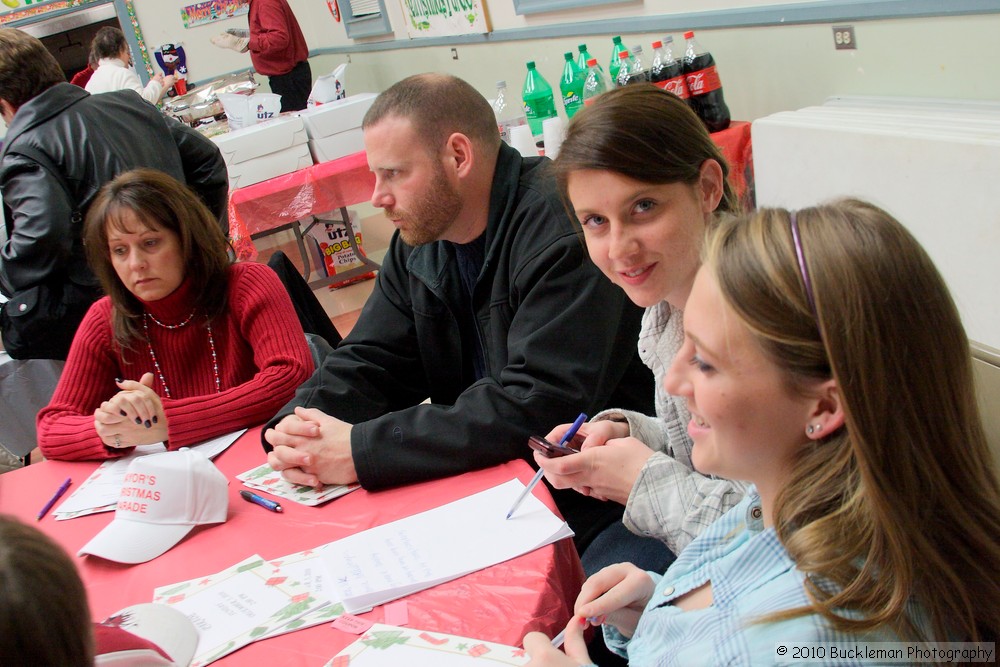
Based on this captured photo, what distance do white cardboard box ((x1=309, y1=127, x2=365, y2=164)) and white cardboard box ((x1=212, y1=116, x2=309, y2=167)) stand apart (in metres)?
0.13

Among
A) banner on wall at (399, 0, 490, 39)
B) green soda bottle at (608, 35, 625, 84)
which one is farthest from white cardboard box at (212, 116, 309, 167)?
green soda bottle at (608, 35, 625, 84)

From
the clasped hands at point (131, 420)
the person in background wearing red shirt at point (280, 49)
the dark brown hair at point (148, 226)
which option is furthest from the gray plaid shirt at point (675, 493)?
the person in background wearing red shirt at point (280, 49)

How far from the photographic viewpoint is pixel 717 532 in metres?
1.01

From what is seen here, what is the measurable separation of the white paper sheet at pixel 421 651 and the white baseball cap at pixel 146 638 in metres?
0.21

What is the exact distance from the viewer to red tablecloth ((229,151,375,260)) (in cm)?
427

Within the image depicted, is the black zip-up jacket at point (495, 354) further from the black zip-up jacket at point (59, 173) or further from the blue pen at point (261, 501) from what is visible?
the black zip-up jacket at point (59, 173)

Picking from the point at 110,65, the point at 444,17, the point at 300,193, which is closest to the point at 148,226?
the point at 300,193

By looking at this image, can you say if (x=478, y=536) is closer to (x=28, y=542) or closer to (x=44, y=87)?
(x=28, y=542)

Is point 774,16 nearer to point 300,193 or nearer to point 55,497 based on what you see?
point 55,497

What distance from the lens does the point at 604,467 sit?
1.29 meters

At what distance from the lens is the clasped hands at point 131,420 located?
171 centimetres

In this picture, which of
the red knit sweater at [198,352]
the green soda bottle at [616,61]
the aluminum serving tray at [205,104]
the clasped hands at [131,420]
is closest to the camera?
the clasped hands at [131,420]

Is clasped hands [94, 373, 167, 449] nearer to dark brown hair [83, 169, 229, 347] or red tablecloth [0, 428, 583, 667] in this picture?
red tablecloth [0, 428, 583, 667]

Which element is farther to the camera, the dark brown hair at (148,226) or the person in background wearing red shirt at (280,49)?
the person in background wearing red shirt at (280,49)
